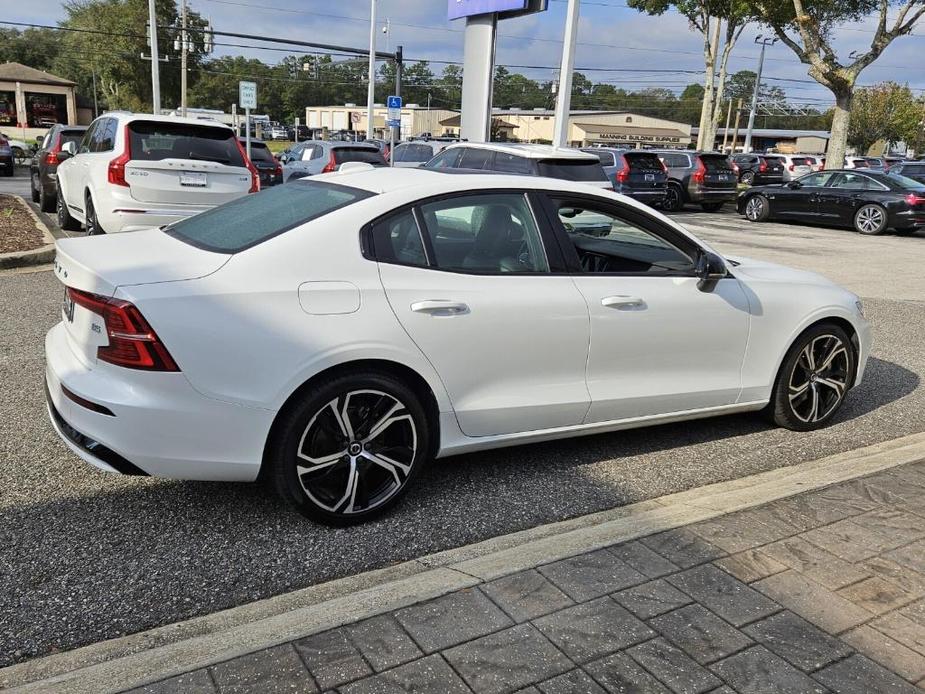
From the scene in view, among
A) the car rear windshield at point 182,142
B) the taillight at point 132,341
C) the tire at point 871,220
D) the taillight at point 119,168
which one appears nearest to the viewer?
the taillight at point 132,341

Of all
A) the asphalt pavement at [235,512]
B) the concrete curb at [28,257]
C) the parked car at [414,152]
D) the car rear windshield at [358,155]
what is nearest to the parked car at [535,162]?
the car rear windshield at [358,155]

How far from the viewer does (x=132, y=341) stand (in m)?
3.04

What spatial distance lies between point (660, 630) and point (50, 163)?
13982mm

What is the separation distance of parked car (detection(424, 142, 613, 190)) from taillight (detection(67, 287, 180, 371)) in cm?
876

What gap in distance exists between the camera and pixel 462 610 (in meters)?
2.80

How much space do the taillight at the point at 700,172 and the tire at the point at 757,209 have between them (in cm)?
147

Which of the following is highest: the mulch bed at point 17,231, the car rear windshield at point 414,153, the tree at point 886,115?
the tree at point 886,115

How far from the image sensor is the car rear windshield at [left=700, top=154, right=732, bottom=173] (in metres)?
22.3

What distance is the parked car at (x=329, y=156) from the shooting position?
16766 millimetres

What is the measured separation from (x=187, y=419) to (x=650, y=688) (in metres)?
1.95

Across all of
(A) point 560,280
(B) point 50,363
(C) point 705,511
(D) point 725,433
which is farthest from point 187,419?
(D) point 725,433

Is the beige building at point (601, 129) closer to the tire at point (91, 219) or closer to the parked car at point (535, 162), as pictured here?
the parked car at point (535, 162)

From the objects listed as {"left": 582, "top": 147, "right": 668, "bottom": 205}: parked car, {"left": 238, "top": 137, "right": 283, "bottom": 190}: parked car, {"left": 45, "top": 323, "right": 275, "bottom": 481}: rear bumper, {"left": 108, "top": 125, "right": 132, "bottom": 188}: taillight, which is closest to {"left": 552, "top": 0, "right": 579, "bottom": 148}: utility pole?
{"left": 582, "top": 147, "right": 668, "bottom": 205}: parked car

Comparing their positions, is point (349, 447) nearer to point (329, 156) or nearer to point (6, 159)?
point (329, 156)
